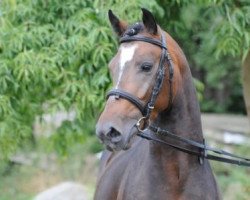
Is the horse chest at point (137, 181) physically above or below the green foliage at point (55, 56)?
below

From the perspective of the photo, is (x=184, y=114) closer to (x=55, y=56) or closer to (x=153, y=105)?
(x=153, y=105)

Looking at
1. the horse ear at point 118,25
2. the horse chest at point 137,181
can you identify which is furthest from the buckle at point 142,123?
the horse ear at point 118,25

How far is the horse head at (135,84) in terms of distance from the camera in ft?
13.1

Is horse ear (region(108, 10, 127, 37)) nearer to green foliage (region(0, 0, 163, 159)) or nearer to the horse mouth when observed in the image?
the horse mouth

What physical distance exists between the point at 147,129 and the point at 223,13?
216 cm

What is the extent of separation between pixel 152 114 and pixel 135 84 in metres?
0.25

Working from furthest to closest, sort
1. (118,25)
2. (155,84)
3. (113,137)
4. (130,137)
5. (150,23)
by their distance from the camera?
1. (118,25)
2. (150,23)
3. (155,84)
4. (130,137)
5. (113,137)

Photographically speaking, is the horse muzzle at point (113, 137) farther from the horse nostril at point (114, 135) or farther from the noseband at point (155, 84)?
the noseband at point (155, 84)

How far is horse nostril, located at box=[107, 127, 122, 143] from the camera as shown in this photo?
3.97 m

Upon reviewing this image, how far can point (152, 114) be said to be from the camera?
14.1ft

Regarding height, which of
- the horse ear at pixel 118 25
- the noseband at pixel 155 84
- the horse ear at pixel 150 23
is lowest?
the noseband at pixel 155 84

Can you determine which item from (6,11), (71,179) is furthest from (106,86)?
(71,179)

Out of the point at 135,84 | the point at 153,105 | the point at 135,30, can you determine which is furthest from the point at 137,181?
the point at 135,30

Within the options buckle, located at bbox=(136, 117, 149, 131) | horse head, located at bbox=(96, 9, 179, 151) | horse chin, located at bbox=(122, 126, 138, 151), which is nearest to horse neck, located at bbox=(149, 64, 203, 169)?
horse head, located at bbox=(96, 9, 179, 151)
